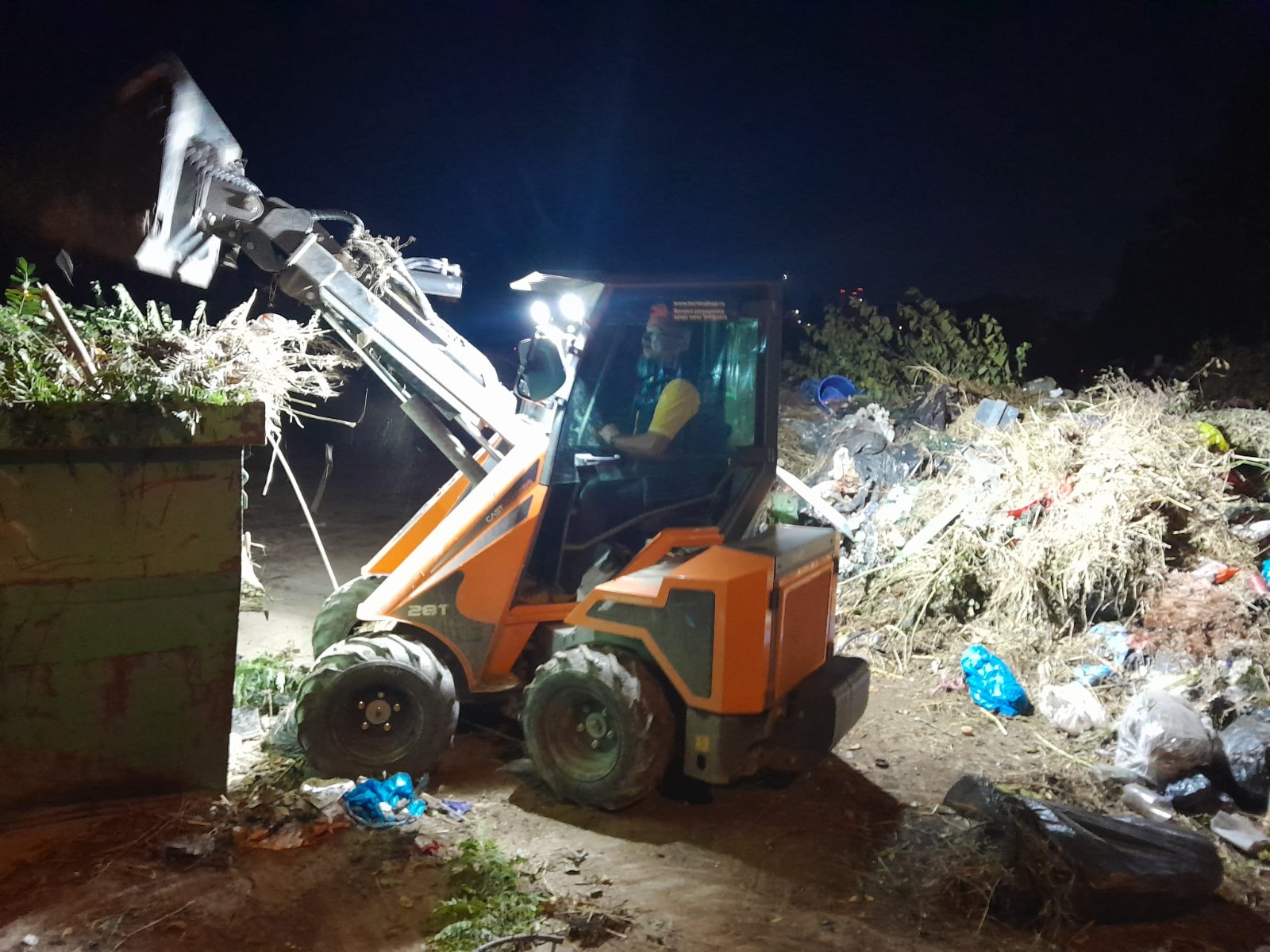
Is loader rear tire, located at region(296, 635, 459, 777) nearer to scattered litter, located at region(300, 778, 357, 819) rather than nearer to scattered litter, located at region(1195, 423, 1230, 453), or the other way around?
scattered litter, located at region(300, 778, 357, 819)

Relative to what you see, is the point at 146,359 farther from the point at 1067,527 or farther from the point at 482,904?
the point at 1067,527

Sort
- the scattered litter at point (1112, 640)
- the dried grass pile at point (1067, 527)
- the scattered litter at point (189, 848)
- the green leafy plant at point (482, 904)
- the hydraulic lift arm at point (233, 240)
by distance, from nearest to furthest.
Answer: the green leafy plant at point (482, 904) → the scattered litter at point (189, 848) → the hydraulic lift arm at point (233, 240) → the scattered litter at point (1112, 640) → the dried grass pile at point (1067, 527)

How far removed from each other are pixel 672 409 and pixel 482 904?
238 centimetres

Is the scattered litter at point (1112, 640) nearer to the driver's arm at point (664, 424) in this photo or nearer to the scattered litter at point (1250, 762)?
the scattered litter at point (1250, 762)

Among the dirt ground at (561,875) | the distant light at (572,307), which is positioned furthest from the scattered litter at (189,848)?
the distant light at (572,307)

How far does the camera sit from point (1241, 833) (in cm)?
437

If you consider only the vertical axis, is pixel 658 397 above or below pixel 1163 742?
above

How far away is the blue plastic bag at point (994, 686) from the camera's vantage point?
240 inches

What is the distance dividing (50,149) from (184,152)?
73 centimetres

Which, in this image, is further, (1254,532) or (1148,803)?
(1254,532)

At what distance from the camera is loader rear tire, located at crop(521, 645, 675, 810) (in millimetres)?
4219

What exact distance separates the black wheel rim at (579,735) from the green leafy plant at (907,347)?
7.63m

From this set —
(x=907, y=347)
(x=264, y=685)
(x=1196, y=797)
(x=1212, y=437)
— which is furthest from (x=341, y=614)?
(x=907, y=347)

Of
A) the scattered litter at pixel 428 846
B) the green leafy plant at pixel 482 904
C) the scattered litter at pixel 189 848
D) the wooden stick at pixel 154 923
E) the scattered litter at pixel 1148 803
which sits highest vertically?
the scattered litter at pixel 189 848
